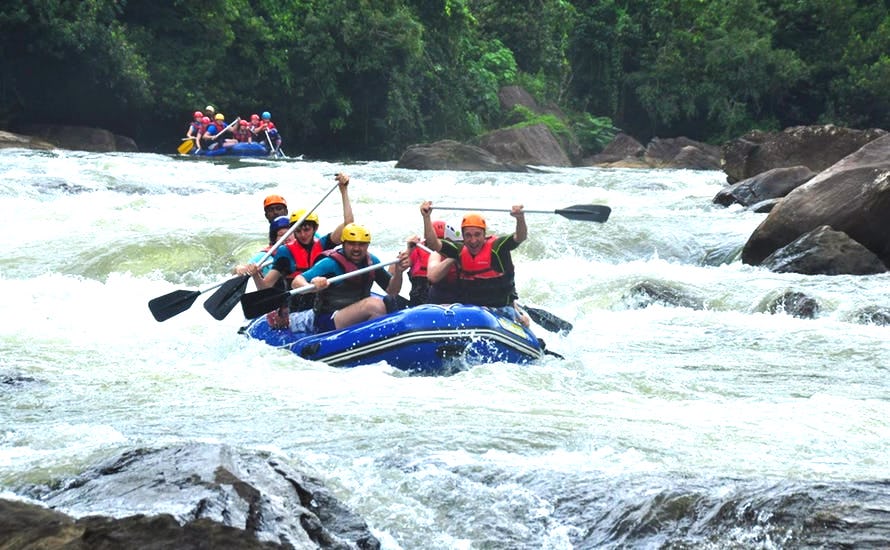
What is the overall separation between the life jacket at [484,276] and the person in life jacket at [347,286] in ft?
1.41

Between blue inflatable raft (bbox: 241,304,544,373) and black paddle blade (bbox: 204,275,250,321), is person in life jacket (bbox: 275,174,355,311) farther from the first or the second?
blue inflatable raft (bbox: 241,304,544,373)

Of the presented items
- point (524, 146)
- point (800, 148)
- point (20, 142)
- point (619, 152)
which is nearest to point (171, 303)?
point (800, 148)

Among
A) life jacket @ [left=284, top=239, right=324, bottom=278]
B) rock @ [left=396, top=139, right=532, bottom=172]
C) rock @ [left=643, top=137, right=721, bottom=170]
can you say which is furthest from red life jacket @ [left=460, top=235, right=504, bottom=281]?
rock @ [left=643, top=137, right=721, bottom=170]

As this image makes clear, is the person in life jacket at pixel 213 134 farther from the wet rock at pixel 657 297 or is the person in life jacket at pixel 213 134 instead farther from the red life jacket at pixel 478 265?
the red life jacket at pixel 478 265

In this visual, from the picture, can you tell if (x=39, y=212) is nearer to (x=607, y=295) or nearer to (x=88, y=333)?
(x=88, y=333)

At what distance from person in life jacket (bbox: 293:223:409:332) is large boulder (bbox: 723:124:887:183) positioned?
11.0 m

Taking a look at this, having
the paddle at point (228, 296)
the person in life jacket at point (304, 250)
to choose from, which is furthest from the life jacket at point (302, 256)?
the paddle at point (228, 296)

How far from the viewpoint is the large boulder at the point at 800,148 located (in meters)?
17.8

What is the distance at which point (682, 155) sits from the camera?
96.6 feet

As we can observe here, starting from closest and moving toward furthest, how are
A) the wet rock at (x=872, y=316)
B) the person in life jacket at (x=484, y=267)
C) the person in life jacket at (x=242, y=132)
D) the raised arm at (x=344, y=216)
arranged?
the person in life jacket at (x=484, y=267), the raised arm at (x=344, y=216), the wet rock at (x=872, y=316), the person in life jacket at (x=242, y=132)

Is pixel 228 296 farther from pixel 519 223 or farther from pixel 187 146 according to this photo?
pixel 187 146

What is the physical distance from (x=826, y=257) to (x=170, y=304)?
20.0 ft

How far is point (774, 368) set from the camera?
8.12 metres

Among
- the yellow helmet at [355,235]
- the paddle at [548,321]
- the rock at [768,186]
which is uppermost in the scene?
the yellow helmet at [355,235]
